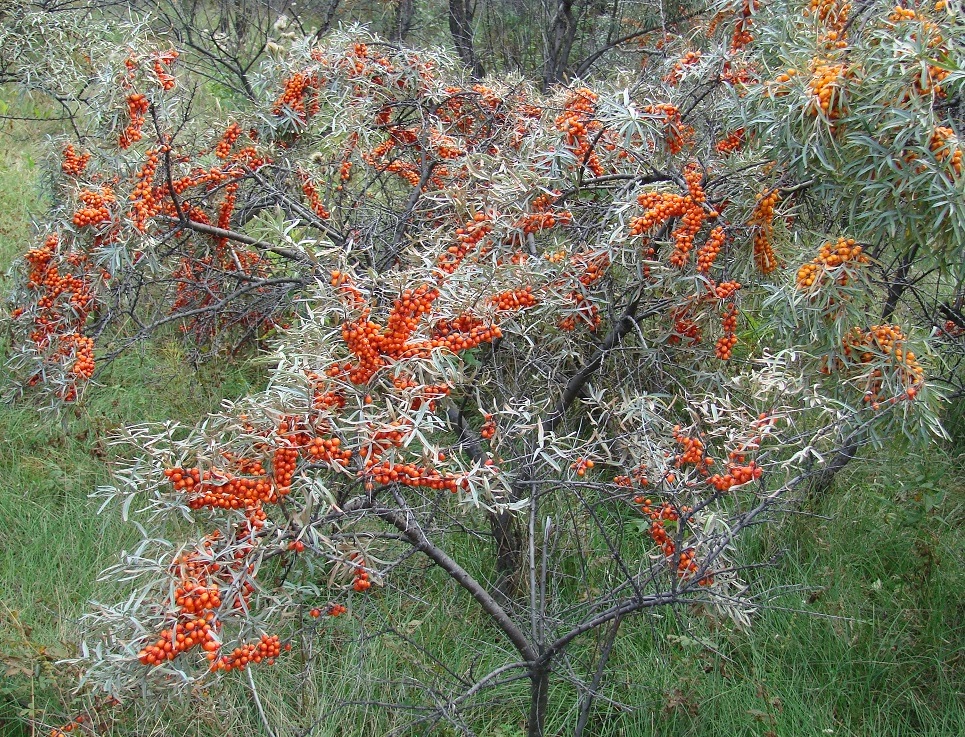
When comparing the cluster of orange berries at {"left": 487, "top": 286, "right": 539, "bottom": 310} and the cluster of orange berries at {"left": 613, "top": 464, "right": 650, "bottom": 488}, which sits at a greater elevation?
the cluster of orange berries at {"left": 487, "top": 286, "right": 539, "bottom": 310}

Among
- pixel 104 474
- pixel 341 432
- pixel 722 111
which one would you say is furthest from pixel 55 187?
pixel 722 111

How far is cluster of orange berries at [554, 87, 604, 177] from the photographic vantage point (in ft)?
10.3

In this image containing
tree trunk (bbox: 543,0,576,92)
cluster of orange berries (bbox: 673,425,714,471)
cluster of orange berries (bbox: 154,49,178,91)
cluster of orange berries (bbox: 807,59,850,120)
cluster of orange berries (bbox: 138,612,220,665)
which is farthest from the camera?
tree trunk (bbox: 543,0,576,92)

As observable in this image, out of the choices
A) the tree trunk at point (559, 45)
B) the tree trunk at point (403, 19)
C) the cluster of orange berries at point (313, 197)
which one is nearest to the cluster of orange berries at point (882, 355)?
the cluster of orange berries at point (313, 197)

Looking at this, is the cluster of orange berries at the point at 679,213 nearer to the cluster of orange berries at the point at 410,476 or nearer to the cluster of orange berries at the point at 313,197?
the cluster of orange berries at the point at 410,476

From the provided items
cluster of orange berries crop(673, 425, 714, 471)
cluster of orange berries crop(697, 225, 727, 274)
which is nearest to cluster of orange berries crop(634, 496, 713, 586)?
cluster of orange berries crop(673, 425, 714, 471)

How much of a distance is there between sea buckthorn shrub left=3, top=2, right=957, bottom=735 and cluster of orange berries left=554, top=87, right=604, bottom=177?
0.02m

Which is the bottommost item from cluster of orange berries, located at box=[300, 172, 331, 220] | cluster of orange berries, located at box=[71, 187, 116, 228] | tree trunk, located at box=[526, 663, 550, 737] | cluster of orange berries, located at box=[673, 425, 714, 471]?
tree trunk, located at box=[526, 663, 550, 737]

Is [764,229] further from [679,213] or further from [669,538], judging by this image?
[669,538]

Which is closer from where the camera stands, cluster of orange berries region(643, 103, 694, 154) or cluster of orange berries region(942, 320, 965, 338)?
cluster of orange berries region(643, 103, 694, 154)

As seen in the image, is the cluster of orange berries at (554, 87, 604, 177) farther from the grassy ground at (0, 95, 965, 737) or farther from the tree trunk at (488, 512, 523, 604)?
the grassy ground at (0, 95, 965, 737)

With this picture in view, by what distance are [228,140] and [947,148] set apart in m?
2.73

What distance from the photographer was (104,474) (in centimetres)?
436

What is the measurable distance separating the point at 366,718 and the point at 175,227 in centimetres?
196
